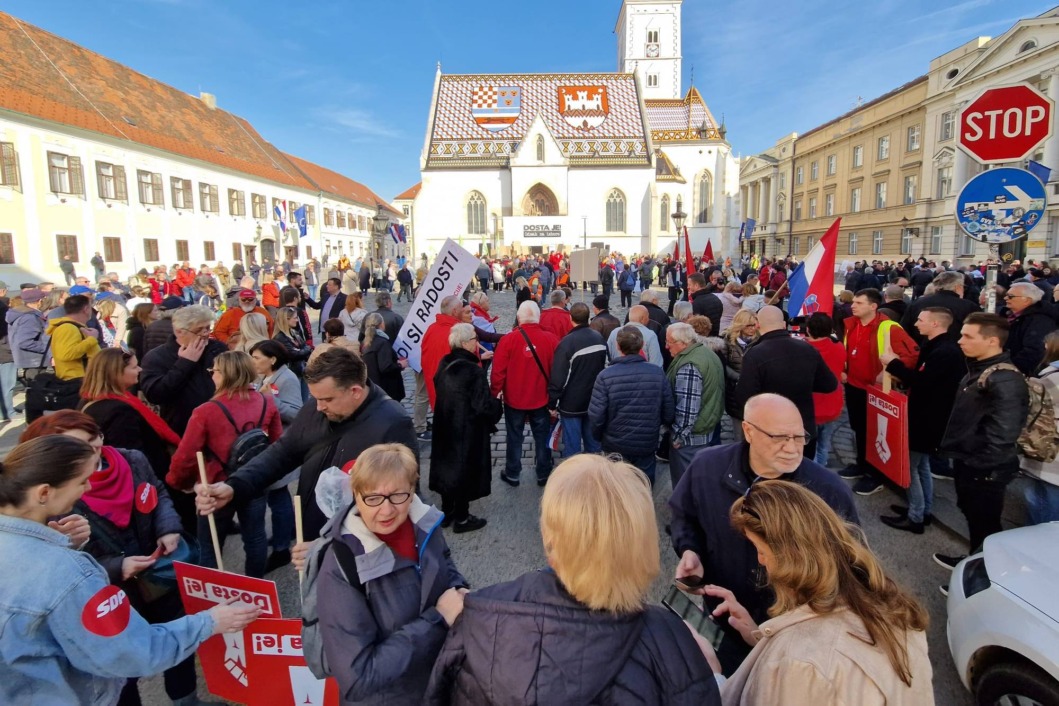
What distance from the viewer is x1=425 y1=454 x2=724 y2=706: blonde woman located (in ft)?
4.21

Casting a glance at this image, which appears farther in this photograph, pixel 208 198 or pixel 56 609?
pixel 208 198

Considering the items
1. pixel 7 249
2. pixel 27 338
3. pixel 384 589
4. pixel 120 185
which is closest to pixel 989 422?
pixel 384 589

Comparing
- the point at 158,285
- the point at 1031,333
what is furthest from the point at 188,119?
the point at 1031,333

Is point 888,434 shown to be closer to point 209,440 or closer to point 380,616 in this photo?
point 380,616

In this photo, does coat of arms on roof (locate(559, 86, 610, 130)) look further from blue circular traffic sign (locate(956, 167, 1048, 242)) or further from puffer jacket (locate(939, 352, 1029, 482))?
puffer jacket (locate(939, 352, 1029, 482))

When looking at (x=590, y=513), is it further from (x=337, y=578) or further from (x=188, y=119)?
(x=188, y=119)

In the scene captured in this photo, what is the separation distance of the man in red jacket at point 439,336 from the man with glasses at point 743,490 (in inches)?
134

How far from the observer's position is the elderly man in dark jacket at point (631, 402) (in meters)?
4.35

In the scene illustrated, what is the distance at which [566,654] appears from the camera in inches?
50.5

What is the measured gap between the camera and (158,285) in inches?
602

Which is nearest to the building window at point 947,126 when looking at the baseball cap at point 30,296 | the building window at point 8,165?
the baseball cap at point 30,296

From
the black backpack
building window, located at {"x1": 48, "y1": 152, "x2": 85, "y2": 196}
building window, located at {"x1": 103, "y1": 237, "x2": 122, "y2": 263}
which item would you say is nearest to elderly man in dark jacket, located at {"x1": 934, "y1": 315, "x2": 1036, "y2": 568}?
the black backpack

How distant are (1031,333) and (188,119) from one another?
39106mm

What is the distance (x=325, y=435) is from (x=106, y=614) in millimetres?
1156
